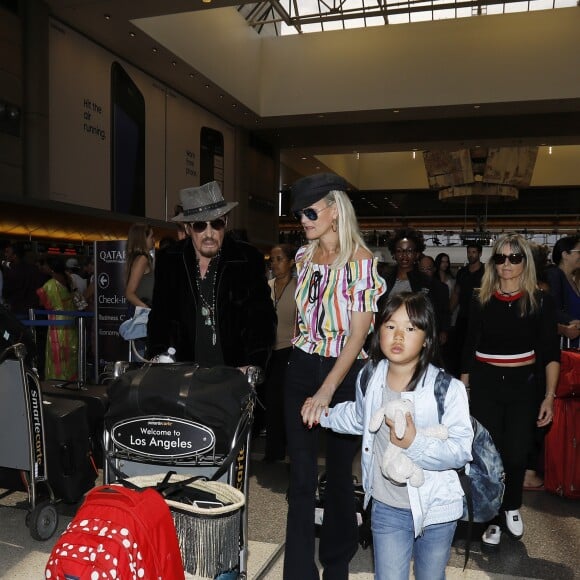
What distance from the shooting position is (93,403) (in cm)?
349

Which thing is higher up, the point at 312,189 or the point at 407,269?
the point at 312,189

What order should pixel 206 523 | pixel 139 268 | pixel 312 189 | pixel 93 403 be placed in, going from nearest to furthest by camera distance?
1. pixel 206 523
2. pixel 312 189
3. pixel 93 403
4. pixel 139 268

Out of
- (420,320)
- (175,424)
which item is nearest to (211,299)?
(175,424)

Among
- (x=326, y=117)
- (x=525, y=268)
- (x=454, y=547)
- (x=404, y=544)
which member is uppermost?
(x=326, y=117)

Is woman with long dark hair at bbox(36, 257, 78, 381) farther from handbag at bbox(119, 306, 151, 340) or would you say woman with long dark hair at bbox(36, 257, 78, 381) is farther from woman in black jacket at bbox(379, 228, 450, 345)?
woman in black jacket at bbox(379, 228, 450, 345)

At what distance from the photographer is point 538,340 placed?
3201 mm

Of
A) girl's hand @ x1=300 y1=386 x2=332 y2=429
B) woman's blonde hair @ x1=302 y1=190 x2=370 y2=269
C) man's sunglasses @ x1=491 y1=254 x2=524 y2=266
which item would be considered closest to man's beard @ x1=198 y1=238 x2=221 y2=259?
woman's blonde hair @ x1=302 y1=190 x2=370 y2=269

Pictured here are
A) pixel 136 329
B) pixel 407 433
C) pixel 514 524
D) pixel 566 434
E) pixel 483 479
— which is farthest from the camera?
pixel 136 329

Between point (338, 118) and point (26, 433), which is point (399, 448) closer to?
point (26, 433)

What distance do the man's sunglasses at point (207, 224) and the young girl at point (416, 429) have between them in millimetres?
901

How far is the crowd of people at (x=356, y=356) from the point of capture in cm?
190

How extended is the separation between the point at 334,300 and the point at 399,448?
25.2 inches

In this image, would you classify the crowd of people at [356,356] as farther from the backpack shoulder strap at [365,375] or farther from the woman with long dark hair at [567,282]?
the woman with long dark hair at [567,282]

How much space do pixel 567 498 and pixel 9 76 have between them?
8246 mm
